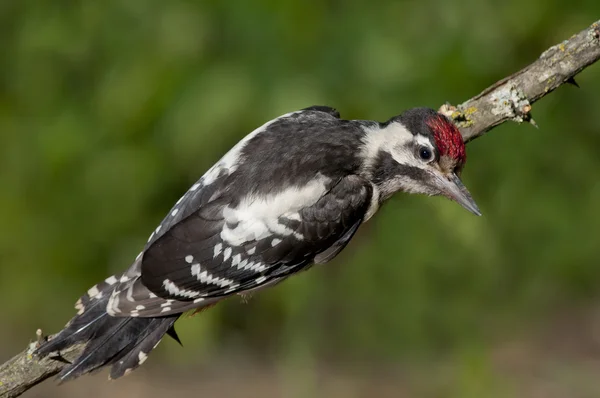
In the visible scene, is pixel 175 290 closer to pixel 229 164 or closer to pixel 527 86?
pixel 229 164

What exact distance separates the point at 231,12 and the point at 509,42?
5.39 ft

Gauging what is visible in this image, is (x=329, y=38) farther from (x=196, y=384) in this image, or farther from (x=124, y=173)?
(x=196, y=384)

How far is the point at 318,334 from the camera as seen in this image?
5.14m

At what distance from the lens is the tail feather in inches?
125

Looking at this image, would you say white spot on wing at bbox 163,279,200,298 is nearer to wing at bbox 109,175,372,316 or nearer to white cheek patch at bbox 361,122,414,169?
wing at bbox 109,175,372,316

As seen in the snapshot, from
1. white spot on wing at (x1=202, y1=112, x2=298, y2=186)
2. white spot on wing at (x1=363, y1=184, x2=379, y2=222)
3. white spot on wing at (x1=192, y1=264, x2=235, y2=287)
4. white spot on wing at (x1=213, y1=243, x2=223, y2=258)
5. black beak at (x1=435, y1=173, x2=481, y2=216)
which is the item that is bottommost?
black beak at (x1=435, y1=173, x2=481, y2=216)

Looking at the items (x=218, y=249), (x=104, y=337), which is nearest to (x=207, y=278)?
(x=218, y=249)

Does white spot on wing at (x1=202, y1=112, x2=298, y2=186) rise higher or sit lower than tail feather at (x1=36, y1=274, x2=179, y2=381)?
higher

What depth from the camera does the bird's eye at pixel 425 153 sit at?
10.9 ft

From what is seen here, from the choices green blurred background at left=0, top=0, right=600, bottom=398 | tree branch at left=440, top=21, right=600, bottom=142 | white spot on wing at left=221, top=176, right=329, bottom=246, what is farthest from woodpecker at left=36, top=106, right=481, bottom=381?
green blurred background at left=0, top=0, right=600, bottom=398

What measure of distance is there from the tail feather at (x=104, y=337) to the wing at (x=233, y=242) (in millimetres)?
93

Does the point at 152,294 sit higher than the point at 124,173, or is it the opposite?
the point at 124,173

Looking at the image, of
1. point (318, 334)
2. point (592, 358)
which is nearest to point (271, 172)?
point (318, 334)

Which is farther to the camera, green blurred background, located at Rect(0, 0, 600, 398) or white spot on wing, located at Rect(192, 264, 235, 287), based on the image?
green blurred background, located at Rect(0, 0, 600, 398)
